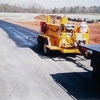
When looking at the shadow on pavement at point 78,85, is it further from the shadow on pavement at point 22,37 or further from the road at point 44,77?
the shadow on pavement at point 22,37

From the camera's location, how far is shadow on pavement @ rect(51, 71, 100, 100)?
7.28 metres

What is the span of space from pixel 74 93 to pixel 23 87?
69.9 inches

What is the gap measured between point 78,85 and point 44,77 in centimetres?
151

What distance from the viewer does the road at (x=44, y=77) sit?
728cm

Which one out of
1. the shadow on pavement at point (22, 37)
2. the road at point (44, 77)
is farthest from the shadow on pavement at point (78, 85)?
the shadow on pavement at point (22, 37)

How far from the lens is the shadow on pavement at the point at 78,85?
728cm

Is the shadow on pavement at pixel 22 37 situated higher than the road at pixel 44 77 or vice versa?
the road at pixel 44 77

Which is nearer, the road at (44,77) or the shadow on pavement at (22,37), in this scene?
the road at (44,77)

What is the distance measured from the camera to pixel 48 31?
13656 mm

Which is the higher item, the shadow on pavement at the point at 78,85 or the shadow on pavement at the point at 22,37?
the shadow on pavement at the point at 78,85

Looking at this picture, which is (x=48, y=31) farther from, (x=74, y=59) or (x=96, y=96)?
(x=96, y=96)

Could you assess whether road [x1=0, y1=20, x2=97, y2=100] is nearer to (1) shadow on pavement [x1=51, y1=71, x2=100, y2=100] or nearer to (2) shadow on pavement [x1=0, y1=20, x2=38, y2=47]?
(1) shadow on pavement [x1=51, y1=71, x2=100, y2=100]

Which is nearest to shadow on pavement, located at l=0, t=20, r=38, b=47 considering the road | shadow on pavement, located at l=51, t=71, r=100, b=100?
the road

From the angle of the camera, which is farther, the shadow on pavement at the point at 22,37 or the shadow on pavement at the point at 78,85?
the shadow on pavement at the point at 22,37
